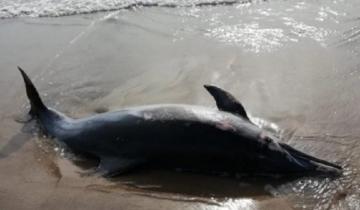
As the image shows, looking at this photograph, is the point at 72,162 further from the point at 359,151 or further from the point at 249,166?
the point at 359,151

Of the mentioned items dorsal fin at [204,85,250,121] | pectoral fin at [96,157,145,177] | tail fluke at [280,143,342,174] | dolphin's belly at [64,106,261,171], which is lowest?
pectoral fin at [96,157,145,177]

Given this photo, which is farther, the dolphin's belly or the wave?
the wave

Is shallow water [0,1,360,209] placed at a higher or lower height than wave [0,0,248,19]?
lower

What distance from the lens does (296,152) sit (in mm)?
4438

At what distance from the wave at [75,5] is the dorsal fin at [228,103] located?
3875 mm

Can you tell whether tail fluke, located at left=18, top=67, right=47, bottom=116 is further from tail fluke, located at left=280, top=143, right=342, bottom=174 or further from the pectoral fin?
tail fluke, located at left=280, top=143, right=342, bottom=174

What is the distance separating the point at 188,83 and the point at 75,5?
389 cm

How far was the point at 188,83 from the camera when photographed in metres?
5.97

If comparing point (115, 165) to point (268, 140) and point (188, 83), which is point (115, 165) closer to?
point (268, 140)

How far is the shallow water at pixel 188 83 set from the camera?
4285mm

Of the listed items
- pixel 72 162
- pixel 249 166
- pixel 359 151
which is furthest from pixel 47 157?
pixel 359 151

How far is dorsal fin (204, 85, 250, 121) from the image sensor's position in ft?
15.3

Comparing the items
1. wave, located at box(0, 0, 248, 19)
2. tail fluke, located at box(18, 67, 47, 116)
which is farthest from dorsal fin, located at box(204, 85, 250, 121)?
wave, located at box(0, 0, 248, 19)

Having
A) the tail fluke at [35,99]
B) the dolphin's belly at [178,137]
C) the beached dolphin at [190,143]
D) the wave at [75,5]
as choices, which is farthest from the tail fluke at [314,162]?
the wave at [75,5]
